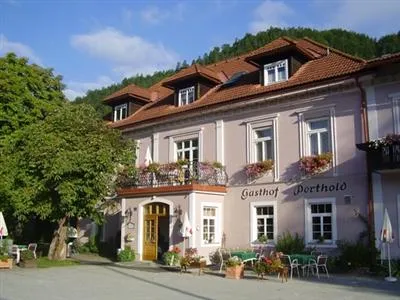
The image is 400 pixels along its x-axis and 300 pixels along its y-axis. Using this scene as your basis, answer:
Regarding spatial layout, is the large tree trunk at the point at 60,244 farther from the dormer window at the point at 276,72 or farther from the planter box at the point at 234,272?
the dormer window at the point at 276,72

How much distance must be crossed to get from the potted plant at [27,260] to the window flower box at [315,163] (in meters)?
11.1

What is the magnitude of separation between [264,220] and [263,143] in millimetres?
3210

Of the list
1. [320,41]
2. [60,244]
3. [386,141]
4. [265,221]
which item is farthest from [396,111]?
[320,41]

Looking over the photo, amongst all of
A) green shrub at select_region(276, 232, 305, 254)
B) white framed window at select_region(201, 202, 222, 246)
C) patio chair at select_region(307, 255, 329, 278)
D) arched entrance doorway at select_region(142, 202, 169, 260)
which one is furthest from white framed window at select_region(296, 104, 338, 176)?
arched entrance doorway at select_region(142, 202, 169, 260)

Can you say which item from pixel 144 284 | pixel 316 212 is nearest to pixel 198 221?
pixel 316 212

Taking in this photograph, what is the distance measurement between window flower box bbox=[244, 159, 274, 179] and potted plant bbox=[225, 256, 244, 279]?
495 cm

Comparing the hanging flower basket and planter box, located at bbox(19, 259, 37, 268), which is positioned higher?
the hanging flower basket

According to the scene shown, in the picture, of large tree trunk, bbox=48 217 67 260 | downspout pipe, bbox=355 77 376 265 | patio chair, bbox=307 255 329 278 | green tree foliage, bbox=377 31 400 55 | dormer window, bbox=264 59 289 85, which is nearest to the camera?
patio chair, bbox=307 255 329 278

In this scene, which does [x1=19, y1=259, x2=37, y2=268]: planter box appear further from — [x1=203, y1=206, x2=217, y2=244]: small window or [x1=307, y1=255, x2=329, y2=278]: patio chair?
[x1=307, y1=255, x2=329, y2=278]: patio chair

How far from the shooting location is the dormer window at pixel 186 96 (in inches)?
982

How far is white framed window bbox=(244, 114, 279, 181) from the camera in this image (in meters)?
20.4

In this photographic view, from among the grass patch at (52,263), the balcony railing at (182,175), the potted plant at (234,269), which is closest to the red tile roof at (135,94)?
the balcony railing at (182,175)

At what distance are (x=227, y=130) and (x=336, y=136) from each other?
17.7 feet

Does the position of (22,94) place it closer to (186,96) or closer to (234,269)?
(186,96)
